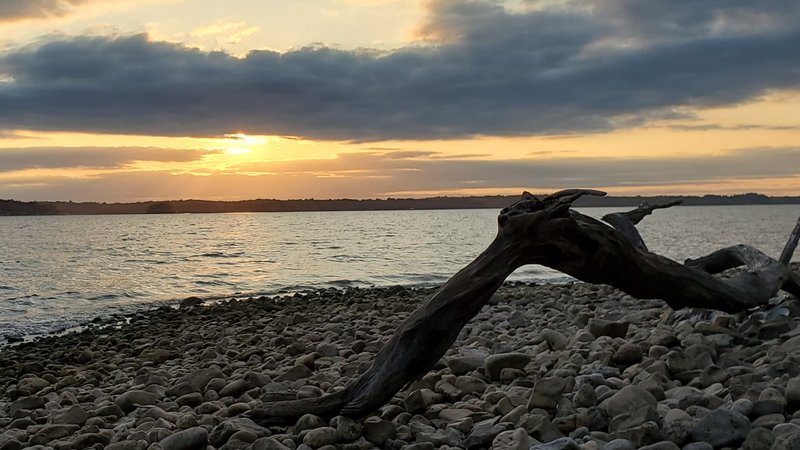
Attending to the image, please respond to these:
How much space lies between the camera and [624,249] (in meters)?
4.85

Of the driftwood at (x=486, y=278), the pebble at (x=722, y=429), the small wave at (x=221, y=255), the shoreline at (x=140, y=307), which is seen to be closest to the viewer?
the pebble at (x=722, y=429)

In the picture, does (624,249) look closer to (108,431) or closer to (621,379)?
(621,379)

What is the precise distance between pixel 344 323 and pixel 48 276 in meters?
19.9

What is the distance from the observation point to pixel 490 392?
507 cm

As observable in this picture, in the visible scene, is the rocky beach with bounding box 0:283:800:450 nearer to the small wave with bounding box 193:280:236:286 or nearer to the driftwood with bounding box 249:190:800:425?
the driftwood with bounding box 249:190:800:425

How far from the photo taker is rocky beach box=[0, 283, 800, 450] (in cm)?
399

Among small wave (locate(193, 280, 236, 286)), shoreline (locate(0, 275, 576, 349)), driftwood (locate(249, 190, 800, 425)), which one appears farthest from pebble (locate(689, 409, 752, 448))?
small wave (locate(193, 280, 236, 286))

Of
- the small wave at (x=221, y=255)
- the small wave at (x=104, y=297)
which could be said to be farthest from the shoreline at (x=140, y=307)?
the small wave at (x=221, y=255)

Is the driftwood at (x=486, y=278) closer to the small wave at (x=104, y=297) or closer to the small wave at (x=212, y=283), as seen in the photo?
the small wave at (x=104, y=297)

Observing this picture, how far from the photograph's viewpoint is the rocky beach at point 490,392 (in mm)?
3990

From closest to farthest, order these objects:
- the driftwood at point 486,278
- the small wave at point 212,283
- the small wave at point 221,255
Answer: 1. the driftwood at point 486,278
2. the small wave at point 212,283
3. the small wave at point 221,255

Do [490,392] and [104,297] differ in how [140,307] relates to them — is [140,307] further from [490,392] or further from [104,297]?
[490,392]

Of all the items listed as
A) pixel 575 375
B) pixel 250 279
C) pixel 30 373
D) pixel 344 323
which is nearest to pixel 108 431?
pixel 575 375

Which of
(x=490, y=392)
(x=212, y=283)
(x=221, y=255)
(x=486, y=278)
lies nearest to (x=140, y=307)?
(x=212, y=283)
